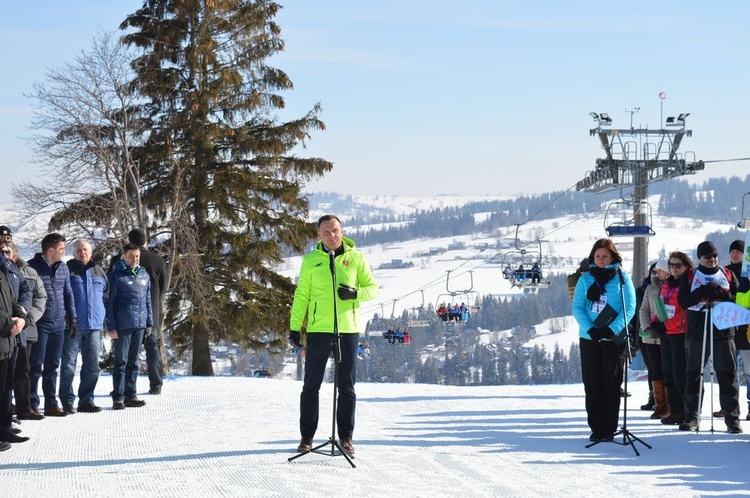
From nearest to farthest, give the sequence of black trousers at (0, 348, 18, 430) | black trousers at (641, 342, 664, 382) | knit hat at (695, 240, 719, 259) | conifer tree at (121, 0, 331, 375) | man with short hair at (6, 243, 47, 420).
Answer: black trousers at (0, 348, 18, 430)
man with short hair at (6, 243, 47, 420)
knit hat at (695, 240, 719, 259)
black trousers at (641, 342, 664, 382)
conifer tree at (121, 0, 331, 375)

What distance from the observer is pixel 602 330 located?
8.41 m

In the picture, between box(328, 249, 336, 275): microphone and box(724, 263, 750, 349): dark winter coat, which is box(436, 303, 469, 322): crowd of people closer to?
box(724, 263, 750, 349): dark winter coat

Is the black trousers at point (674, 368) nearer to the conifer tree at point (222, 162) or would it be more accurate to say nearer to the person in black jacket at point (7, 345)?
the person in black jacket at point (7, 345)

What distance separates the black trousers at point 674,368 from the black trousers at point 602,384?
154 cm

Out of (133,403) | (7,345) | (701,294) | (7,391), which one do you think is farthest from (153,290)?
(701,294)

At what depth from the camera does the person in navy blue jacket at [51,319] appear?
31.5 feet

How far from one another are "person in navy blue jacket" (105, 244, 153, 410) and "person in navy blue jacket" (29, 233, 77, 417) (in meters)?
0.64

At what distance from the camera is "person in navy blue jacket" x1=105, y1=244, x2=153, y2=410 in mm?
10555

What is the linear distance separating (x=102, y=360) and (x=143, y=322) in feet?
54.5

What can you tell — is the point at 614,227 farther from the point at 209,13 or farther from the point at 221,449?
the point at 209,13

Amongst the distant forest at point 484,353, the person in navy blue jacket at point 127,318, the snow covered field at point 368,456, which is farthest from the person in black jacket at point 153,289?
the distant forest at point 484,353

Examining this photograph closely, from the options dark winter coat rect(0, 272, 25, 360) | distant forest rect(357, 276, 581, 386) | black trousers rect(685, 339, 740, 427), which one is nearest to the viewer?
dark winter coat rect(0, 272, 25, 360)

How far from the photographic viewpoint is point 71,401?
1016 centimetres

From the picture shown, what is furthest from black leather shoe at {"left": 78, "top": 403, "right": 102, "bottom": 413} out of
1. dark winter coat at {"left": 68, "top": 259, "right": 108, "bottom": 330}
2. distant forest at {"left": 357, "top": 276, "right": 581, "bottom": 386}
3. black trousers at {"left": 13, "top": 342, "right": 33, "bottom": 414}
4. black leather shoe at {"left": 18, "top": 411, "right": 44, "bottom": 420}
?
distant forest at {"left": 357, "top": 276, "right": 581, "bottom": 386}
